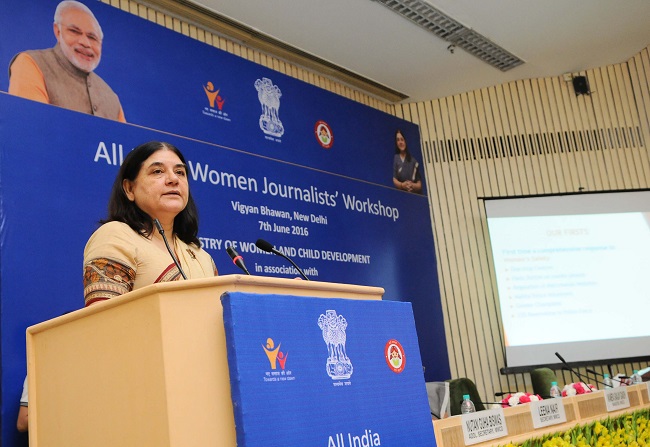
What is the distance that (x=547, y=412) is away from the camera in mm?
2775

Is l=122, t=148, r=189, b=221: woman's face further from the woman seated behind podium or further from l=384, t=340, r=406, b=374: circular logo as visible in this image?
l=384, t=340, r=406, b=374: circular logo

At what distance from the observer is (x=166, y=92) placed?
14.9 feet

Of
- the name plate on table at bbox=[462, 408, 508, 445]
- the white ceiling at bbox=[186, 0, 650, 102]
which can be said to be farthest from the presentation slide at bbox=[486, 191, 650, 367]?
the name plate on table at bbox=[462, 408, 508, 445]

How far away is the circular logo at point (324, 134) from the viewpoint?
572 centimetres

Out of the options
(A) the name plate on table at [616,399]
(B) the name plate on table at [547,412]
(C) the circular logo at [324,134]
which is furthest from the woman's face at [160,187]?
(C) the circular logo at [324,134]

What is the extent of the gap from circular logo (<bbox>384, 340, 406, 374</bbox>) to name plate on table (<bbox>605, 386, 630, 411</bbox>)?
6.62ft

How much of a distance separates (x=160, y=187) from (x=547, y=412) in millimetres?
1765

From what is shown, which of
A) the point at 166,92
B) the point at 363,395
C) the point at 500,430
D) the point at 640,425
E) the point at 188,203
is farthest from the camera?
the point at 166,92

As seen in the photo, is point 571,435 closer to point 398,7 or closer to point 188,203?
point 188,203

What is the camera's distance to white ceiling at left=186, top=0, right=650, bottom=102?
5492 mm

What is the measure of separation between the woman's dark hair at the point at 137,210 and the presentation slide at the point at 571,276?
4.88 metres

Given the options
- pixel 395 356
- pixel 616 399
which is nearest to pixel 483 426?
pixel 395 356

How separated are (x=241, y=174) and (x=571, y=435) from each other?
9.31ft

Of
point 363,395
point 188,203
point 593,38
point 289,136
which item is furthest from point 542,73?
point 363,395
